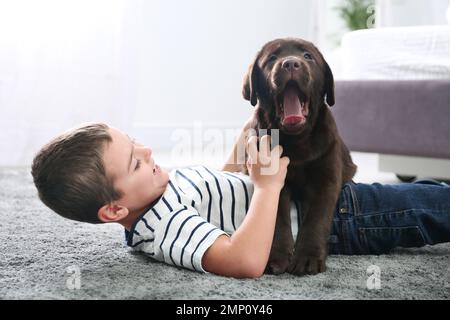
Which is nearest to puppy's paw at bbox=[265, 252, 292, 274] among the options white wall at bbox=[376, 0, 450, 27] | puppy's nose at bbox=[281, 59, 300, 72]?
puppy's nose at bbox=[281, 59, 300, 72]

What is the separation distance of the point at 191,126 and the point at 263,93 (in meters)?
2.70

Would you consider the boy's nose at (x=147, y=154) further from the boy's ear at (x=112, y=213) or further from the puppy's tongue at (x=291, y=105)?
the puppy's tongue at (x=291, y=105)

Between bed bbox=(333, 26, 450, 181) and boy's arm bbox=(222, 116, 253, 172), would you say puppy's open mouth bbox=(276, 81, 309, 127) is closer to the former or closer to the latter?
boy's arm bbox=(222, 116, 253, 172)

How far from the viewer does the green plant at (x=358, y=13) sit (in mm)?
4117

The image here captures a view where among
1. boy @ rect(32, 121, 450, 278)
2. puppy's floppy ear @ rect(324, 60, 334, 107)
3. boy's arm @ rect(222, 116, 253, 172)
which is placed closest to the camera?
boy @ rect(32, 121, 450, 278)

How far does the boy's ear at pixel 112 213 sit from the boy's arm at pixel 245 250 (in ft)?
0.62

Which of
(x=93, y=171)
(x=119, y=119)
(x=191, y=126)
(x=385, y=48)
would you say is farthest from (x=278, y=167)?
(x=191, y=126)

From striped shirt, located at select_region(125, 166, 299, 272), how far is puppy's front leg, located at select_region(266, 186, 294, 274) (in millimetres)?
74

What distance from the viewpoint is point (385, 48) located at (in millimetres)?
2088

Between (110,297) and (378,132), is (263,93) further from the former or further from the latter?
(378,132)

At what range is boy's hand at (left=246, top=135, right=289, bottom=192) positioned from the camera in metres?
1.06

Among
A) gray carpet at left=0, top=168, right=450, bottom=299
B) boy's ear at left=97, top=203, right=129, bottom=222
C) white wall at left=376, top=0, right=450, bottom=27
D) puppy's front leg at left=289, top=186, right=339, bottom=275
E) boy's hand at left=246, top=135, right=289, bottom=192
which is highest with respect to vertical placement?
white wall at left=376, top=0, right=450, bottom=27

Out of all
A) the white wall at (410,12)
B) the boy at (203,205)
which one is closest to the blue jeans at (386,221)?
the boy at (203,205)

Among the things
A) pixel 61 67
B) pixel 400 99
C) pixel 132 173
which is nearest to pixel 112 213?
pixel 132 173
